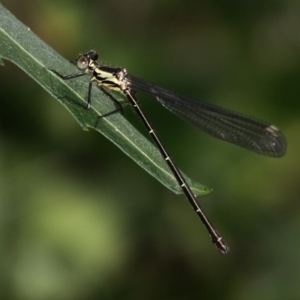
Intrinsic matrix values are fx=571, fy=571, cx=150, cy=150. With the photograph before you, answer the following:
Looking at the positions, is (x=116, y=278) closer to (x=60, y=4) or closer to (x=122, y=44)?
(x=122, y=44)

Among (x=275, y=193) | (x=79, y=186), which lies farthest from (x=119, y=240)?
(x=275, y=193)

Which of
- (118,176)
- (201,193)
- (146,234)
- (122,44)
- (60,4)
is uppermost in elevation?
(60,4)

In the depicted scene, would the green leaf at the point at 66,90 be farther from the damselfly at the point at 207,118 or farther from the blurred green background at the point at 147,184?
the blurred green background at the point at 147,184

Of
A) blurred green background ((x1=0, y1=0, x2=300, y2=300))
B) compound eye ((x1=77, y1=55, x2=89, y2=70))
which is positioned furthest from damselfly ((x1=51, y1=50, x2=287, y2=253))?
blurred green background ((x1=0, y1=0, x2=300, y2=300))

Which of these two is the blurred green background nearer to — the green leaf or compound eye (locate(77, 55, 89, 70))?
compound eye (locate(77, 55, 89, 70))

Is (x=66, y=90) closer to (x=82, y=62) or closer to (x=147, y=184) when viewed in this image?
(x=82, y=62)

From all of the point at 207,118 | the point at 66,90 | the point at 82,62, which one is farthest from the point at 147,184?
the point at 66,90
